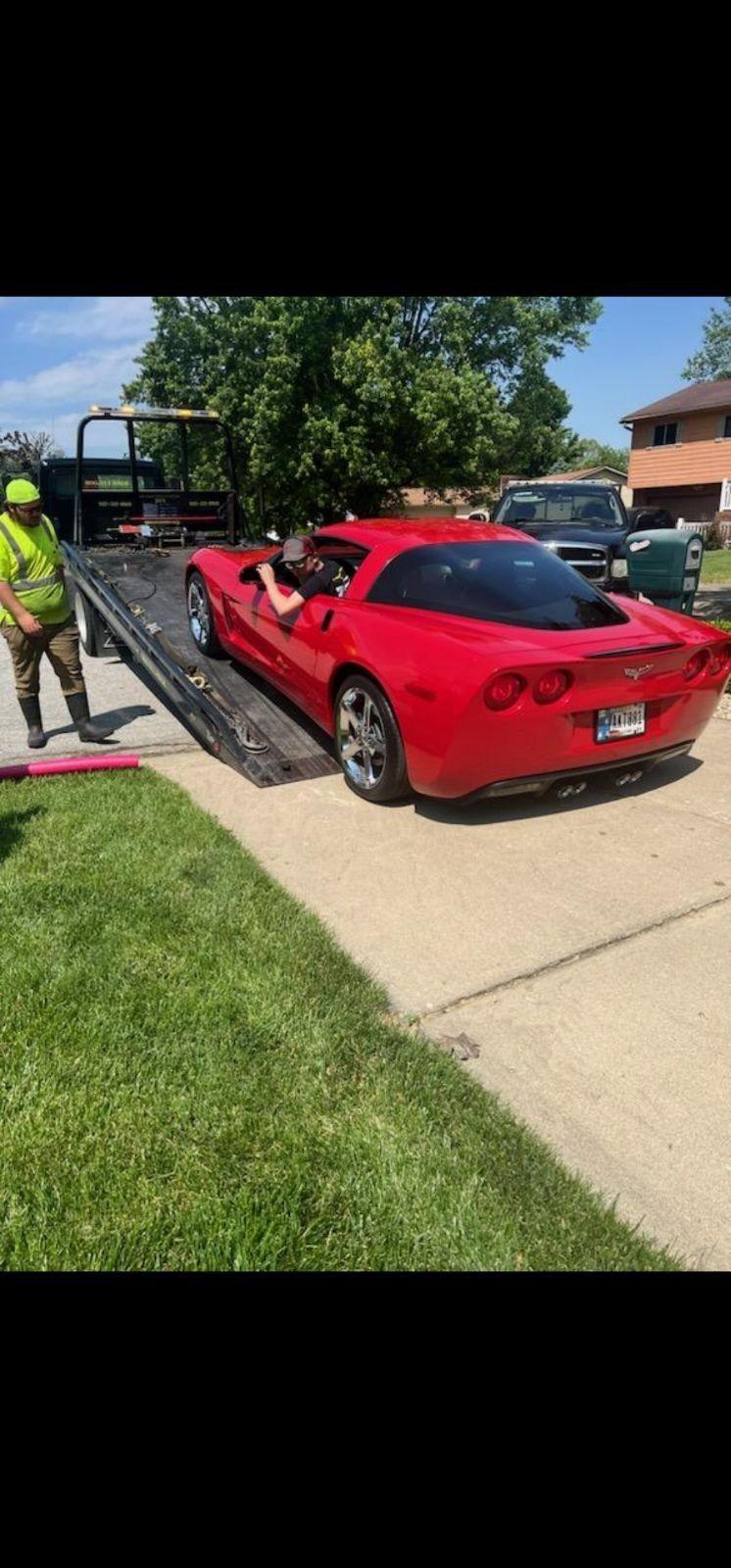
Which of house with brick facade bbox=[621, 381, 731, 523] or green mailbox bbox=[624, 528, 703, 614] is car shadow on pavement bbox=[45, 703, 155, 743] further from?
house with brick facade bbox=[621, 381, 731, 523]

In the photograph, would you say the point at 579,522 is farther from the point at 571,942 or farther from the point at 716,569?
the point at 716,569

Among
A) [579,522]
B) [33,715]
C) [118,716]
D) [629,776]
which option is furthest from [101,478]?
[629,776]

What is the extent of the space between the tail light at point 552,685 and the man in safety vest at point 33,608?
3.43 metres

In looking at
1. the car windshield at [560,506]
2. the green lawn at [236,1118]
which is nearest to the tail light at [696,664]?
the green lawn at [236,1118]

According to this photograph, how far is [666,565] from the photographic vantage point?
8.12 m

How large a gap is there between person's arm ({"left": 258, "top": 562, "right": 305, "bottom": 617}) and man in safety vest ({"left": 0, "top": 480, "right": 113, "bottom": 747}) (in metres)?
1.55

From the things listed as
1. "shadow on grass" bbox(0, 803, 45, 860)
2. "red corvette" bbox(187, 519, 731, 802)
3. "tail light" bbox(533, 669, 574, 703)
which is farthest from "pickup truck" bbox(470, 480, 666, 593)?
"shadow on grass" bbox(0, 803, 45, 860)

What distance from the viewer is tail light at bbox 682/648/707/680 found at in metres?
4.31

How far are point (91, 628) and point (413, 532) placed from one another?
4.80 m

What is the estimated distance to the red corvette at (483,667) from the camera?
3787 mm

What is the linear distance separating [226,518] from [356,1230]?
29.4 ft

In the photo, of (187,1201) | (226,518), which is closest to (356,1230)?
(187,1201)
